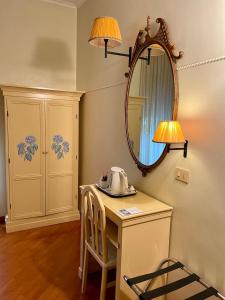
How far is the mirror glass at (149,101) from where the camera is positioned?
1881 mm

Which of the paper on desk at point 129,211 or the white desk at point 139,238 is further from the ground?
the paper on desk at point 129,211

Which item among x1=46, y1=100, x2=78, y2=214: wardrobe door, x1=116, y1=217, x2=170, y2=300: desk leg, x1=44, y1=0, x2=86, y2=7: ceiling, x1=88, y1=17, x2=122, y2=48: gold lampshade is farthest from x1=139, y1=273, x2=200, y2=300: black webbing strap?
x1=44, y1=0, x2=86, y2=7: ceiling

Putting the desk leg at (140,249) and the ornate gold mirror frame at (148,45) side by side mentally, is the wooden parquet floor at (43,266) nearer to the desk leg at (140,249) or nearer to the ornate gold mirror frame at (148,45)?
the desk leg at (140,249)

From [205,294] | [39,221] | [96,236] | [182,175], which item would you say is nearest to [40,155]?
[39,221]

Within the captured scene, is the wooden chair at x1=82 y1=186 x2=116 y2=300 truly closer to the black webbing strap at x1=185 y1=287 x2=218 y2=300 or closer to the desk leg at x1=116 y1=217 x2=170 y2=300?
the desk leg at x1=116 y1=217 x2=170 y2=300

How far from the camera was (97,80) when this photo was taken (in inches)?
119

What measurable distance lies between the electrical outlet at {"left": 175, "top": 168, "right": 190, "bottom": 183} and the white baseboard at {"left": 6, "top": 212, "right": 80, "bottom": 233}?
2171mm

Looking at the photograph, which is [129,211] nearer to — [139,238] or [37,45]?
[139,238]

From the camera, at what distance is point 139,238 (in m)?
1.75

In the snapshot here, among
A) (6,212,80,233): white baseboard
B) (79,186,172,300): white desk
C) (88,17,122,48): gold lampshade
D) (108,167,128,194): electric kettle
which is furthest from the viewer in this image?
(6,212,80,233): white baseboard

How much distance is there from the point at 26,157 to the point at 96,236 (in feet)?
5.40

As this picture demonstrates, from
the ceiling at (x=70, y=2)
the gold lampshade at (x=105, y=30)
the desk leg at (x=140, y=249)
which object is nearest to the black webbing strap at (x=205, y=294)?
the desk leg at (x=140, y=249)

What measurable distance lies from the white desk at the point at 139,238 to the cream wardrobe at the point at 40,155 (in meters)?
1.59

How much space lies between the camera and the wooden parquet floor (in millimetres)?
2127
